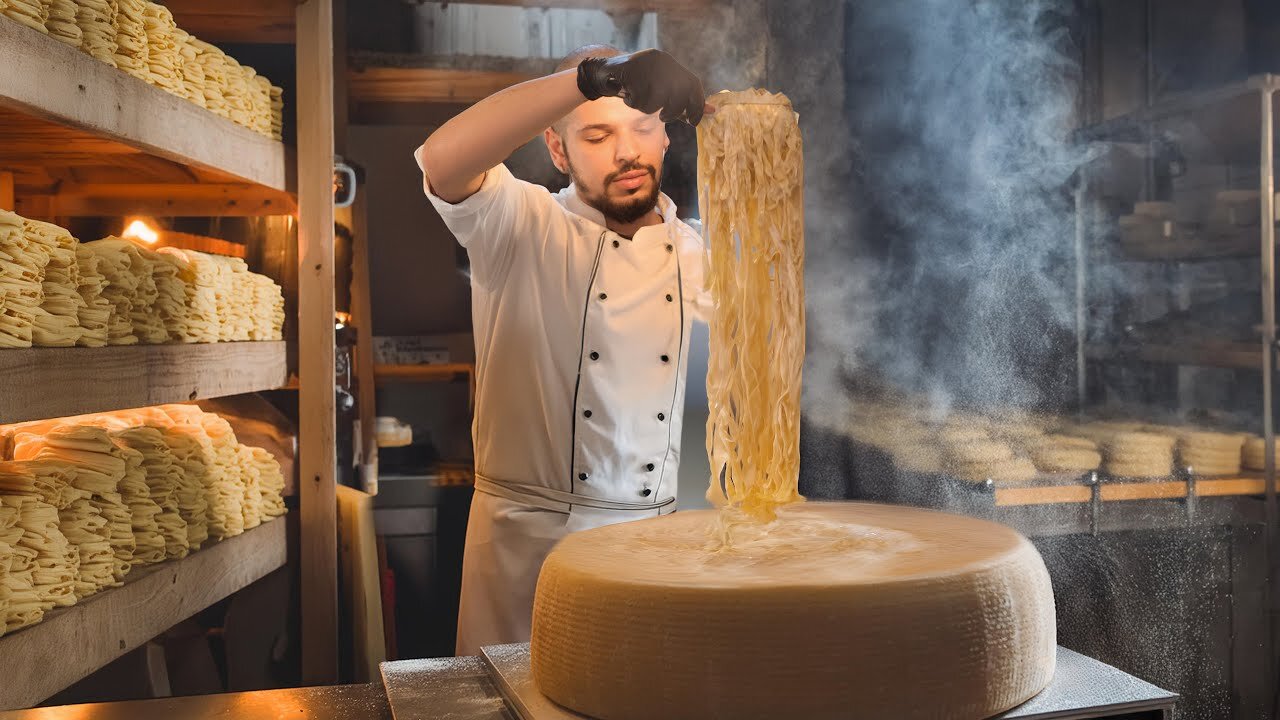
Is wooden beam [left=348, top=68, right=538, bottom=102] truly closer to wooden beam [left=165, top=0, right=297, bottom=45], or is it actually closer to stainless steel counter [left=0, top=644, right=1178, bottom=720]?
wooden beam [left=165, top=0, right=297, bottom=45]

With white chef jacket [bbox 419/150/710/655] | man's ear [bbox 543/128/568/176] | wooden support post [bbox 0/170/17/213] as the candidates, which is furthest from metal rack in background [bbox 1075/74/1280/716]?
wooden support post [bbox 0/170/17/213]

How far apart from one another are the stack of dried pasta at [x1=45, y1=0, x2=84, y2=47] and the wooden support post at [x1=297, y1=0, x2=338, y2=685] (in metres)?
1.10

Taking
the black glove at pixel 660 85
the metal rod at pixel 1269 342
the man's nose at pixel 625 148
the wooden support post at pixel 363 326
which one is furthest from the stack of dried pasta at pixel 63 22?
the metal rod at pixel 1269 342

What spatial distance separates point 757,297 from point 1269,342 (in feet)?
9.12

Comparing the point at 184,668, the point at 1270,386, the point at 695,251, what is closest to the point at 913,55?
the point at 695,251

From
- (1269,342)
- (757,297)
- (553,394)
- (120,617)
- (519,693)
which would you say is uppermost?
(757,297)

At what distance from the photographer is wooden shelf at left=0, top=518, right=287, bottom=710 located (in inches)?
73.9

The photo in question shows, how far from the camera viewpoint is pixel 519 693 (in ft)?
4.53

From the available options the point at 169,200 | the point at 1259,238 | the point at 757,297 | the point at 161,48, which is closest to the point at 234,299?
the point at 169,200

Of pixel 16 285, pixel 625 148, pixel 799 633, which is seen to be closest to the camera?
pixel 799 633

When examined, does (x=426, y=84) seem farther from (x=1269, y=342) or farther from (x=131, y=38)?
(x=1269, y=342)

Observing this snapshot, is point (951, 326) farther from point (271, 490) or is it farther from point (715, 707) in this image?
point (715, 707)

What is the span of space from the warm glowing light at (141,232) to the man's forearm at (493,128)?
1.56 meters

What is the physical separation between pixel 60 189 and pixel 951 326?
10.6 feet
